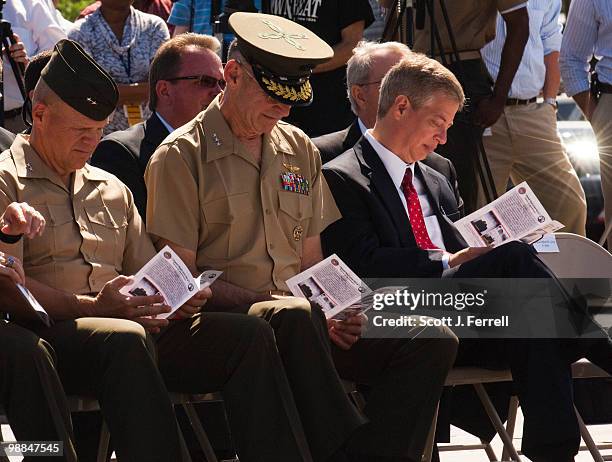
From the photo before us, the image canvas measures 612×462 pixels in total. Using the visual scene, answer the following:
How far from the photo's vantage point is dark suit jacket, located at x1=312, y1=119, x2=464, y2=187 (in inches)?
250

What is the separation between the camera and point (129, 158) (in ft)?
19.6

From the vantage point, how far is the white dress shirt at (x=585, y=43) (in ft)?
25.9

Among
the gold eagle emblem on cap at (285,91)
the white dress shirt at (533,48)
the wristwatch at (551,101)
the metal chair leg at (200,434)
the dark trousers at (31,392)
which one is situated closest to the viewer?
the dark trousers at (31,392)

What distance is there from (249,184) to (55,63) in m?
0.87

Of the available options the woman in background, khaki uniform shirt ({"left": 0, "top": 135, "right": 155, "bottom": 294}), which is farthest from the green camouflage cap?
the woman in background

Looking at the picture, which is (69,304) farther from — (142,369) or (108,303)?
(142,369)

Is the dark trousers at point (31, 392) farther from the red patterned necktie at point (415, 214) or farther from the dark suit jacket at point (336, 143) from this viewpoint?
the dark suit jacket at point (336, 143)

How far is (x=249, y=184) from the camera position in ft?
17.3

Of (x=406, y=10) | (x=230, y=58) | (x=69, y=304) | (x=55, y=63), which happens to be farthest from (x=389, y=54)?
(x=69, y=304)

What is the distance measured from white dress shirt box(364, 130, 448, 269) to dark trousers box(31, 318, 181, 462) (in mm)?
1666

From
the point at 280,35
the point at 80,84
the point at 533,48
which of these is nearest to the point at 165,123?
the point at 280,35

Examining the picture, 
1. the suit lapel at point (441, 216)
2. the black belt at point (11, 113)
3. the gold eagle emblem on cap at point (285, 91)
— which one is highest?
the gold eagle emblem on cap at point (285, 91)

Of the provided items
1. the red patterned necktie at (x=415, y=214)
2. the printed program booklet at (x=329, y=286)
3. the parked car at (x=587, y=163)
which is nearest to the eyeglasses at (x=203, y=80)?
the red patterned necktie at (x=415, y=214)

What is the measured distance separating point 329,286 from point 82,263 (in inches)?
36.0
